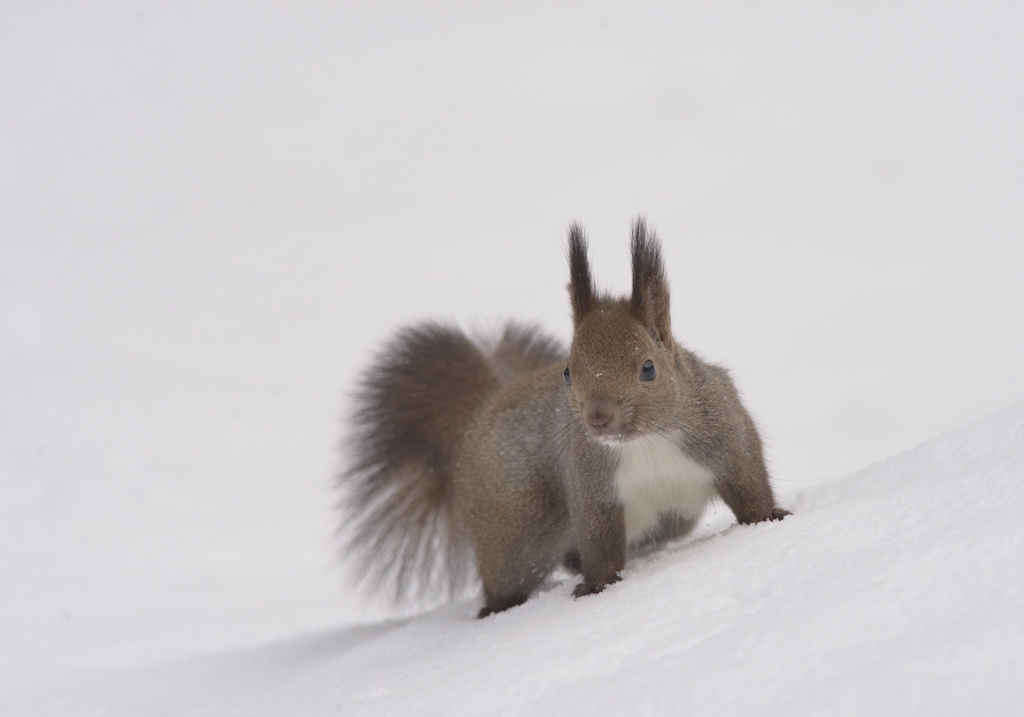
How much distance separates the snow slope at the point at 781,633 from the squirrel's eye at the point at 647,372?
366 millimetres

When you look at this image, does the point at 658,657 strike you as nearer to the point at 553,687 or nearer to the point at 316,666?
the point at 553,687

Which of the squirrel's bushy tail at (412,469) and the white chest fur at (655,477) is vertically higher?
the squirrel's bushy tail at (412,469)

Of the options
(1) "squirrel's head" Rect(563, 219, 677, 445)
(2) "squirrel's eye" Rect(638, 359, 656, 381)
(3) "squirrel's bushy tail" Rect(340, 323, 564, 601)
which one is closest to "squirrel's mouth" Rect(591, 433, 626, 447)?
(1) "squirrel's head" Rect(563, 219, 677, 445)

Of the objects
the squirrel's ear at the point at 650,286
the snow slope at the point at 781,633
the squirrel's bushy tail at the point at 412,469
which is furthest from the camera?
the squirrel's bushy tail at the point at 412,469

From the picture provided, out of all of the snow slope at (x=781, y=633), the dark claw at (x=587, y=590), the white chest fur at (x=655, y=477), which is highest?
the white chest fur at (x=655, y=477)

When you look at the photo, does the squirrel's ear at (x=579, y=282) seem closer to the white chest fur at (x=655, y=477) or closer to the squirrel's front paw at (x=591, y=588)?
the white chest fur at (x=655, y=477)

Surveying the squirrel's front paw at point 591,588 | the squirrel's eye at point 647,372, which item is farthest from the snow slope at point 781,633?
the squirrel's eye at point 647,372

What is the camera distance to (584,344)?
1.98 metres

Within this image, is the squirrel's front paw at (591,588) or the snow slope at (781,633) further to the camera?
the squirrel's front paw at (591,588)

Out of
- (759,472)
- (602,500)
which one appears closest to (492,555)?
(602,500)

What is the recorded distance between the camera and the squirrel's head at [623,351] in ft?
6.14

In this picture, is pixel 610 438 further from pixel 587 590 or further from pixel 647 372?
pixel 587 590

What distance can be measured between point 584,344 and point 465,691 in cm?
79

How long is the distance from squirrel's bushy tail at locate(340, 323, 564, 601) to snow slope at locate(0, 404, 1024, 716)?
1.84ft
